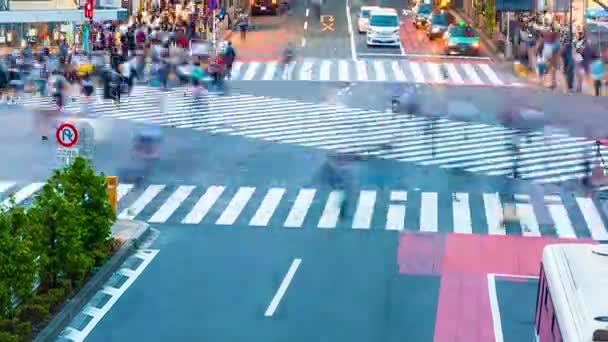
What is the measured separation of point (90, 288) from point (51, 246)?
112 centimetres

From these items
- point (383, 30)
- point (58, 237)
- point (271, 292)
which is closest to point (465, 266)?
point (271, 292)

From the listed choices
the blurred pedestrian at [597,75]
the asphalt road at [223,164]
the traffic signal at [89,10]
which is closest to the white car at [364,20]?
the traffic signal at [89,10]

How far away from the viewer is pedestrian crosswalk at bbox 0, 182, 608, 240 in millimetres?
24812

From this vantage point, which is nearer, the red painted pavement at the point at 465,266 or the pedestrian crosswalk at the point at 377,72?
the red painted pavement at the point at 465,266

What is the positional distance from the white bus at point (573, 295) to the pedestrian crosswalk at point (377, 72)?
115 feet

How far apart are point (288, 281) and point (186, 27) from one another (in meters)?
40.6

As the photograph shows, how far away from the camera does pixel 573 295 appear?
1125 cm

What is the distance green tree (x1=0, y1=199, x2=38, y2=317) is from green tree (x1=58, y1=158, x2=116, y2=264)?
2950 mm

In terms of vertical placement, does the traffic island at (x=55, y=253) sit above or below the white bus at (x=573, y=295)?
below

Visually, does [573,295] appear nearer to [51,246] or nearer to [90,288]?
[51,246]

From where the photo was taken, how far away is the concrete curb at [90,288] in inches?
688

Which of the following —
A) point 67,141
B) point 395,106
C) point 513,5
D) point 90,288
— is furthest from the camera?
point 513,5

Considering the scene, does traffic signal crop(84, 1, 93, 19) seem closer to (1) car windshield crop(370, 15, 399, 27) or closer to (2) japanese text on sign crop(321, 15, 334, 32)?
(1) car windshield crop(370, 15, 399, 27)

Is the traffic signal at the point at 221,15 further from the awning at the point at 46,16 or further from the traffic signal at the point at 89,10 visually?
the traffic signal at the point at 89,10
